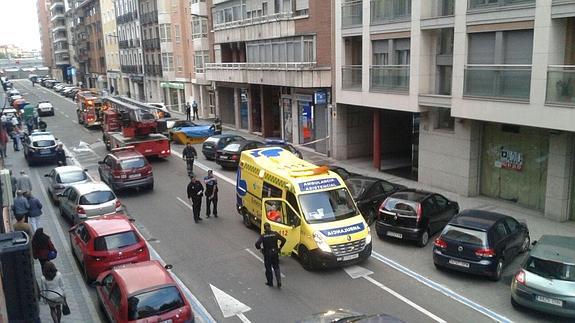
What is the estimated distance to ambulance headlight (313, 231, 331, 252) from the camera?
12.9 m

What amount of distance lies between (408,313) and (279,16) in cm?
2337

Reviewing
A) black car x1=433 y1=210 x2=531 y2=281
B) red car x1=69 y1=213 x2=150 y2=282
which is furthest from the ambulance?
red car x1=69 y1=213 x2=150 y2=282

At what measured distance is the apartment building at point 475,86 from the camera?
15.9 m

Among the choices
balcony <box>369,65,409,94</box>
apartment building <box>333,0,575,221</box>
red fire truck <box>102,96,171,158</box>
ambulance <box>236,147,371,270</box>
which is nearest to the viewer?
ambulance <box>236,147,371,270</box>

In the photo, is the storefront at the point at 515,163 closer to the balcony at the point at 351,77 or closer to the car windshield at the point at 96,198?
the balcony at the point at 351,77

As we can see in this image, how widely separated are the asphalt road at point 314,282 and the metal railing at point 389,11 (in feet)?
34.5

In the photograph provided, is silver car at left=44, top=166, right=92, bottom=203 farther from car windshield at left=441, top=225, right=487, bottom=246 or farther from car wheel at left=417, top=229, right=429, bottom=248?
car windshield at left=441, top=225, right=487, bottom=246

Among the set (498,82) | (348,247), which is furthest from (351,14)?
(348,247)

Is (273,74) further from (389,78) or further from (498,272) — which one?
(498,272)

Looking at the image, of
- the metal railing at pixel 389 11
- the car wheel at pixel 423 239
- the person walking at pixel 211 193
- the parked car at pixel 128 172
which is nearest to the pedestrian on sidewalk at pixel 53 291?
the person walking at pixel 211 193

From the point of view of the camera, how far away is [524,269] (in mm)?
10805

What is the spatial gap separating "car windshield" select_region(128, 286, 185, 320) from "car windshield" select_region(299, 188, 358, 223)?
15.7 feet

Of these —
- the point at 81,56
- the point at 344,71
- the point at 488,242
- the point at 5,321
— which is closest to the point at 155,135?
the point at 344,71

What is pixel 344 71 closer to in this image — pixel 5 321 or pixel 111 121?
pixel 111 121
